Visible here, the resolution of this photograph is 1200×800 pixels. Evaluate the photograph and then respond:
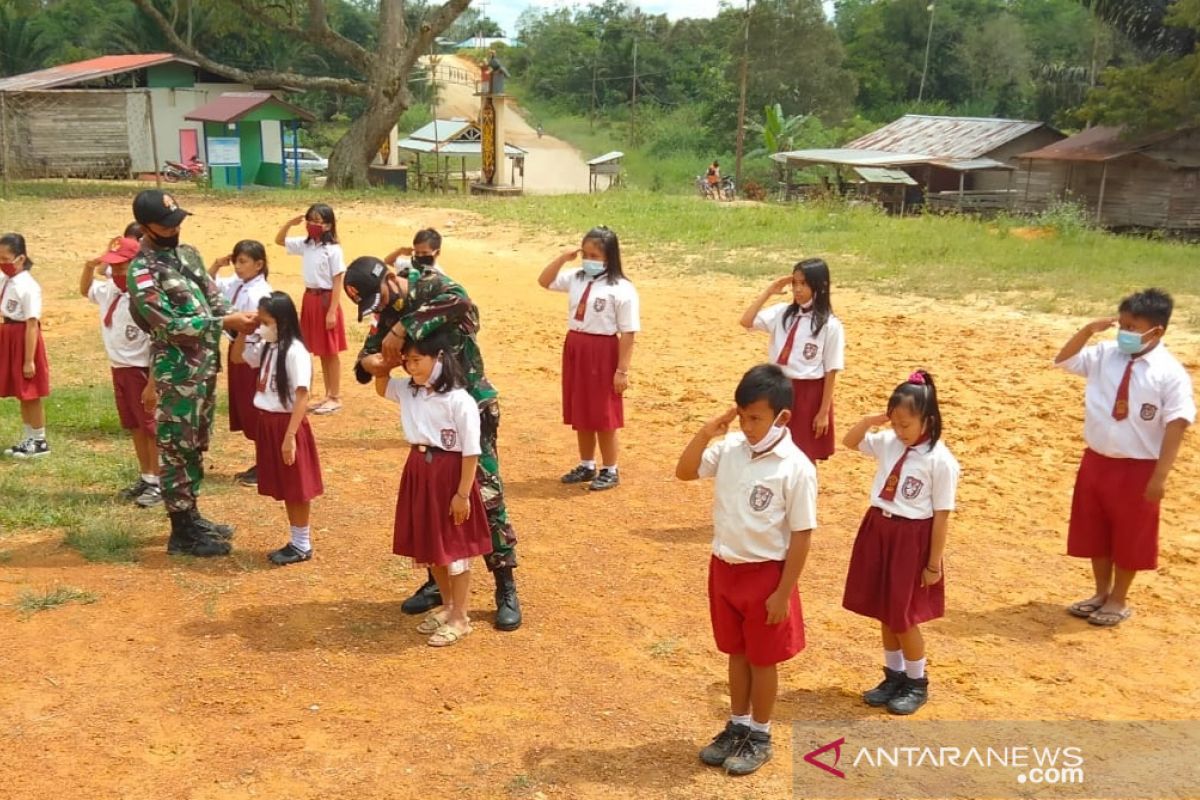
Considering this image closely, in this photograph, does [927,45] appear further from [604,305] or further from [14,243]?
[14,243]

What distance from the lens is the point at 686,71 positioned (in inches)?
2073

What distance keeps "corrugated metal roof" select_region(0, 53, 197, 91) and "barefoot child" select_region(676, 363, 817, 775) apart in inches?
1160

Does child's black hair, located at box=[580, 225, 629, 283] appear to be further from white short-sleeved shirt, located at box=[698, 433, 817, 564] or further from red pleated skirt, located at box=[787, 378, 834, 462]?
white short-sleeved shirt, located at box=[698, 433, 817, 564]

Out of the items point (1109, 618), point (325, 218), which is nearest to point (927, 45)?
point (325, 218)

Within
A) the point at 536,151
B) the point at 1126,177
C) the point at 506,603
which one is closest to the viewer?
the point at 506,603

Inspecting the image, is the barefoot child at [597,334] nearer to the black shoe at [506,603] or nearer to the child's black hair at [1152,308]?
the black shoe at [506,603]

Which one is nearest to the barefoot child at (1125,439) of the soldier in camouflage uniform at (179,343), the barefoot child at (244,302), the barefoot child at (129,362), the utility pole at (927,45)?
the soldier in camouflage uniform at (179,343)

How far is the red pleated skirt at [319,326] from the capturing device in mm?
9094

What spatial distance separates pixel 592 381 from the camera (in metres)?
7.38

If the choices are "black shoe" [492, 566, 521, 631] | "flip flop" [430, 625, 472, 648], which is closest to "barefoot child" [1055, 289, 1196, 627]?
"black shoe" [492, 566, 521, 631]

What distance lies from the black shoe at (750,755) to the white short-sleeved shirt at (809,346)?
8.87ft

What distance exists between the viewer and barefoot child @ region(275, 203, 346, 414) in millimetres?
8852

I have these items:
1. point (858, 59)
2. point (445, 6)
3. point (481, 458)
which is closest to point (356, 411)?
point (481, 458)

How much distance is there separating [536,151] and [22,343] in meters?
42.1
